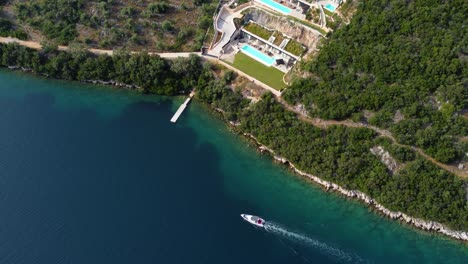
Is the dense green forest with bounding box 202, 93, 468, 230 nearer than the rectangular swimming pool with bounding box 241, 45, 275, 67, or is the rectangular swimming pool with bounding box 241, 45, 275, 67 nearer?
the dense green forest with bounding box 202, 93, 468, 230

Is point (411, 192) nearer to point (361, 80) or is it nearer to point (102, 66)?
point (361, 80)

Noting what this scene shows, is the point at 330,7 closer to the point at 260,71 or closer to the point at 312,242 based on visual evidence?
the point at 260,71

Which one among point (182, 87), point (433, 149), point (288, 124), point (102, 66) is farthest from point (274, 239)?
point (102, 66)

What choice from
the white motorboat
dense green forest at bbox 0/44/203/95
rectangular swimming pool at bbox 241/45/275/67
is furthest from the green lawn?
the white motorboat

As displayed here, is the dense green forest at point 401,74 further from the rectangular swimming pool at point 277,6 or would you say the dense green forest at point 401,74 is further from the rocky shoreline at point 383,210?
the rectangular swimming pool at point 277,6

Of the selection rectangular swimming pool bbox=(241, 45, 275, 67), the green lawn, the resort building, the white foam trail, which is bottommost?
the white foam trail

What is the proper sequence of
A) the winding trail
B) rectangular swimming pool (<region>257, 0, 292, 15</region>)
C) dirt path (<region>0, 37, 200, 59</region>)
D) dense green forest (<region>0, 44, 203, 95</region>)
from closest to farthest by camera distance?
the winding trail
dense green forest (<region>0, 44, 203, 95</region>)
dirt path (<region>0, 37, 200, 59</region>)
rectangular swimming pool (<region>257, 0, 292, 15</region>)

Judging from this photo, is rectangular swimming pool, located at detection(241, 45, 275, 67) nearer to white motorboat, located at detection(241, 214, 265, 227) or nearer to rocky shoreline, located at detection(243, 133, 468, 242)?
rocky shoreline, located at detection(243, 133, 468, 242)
